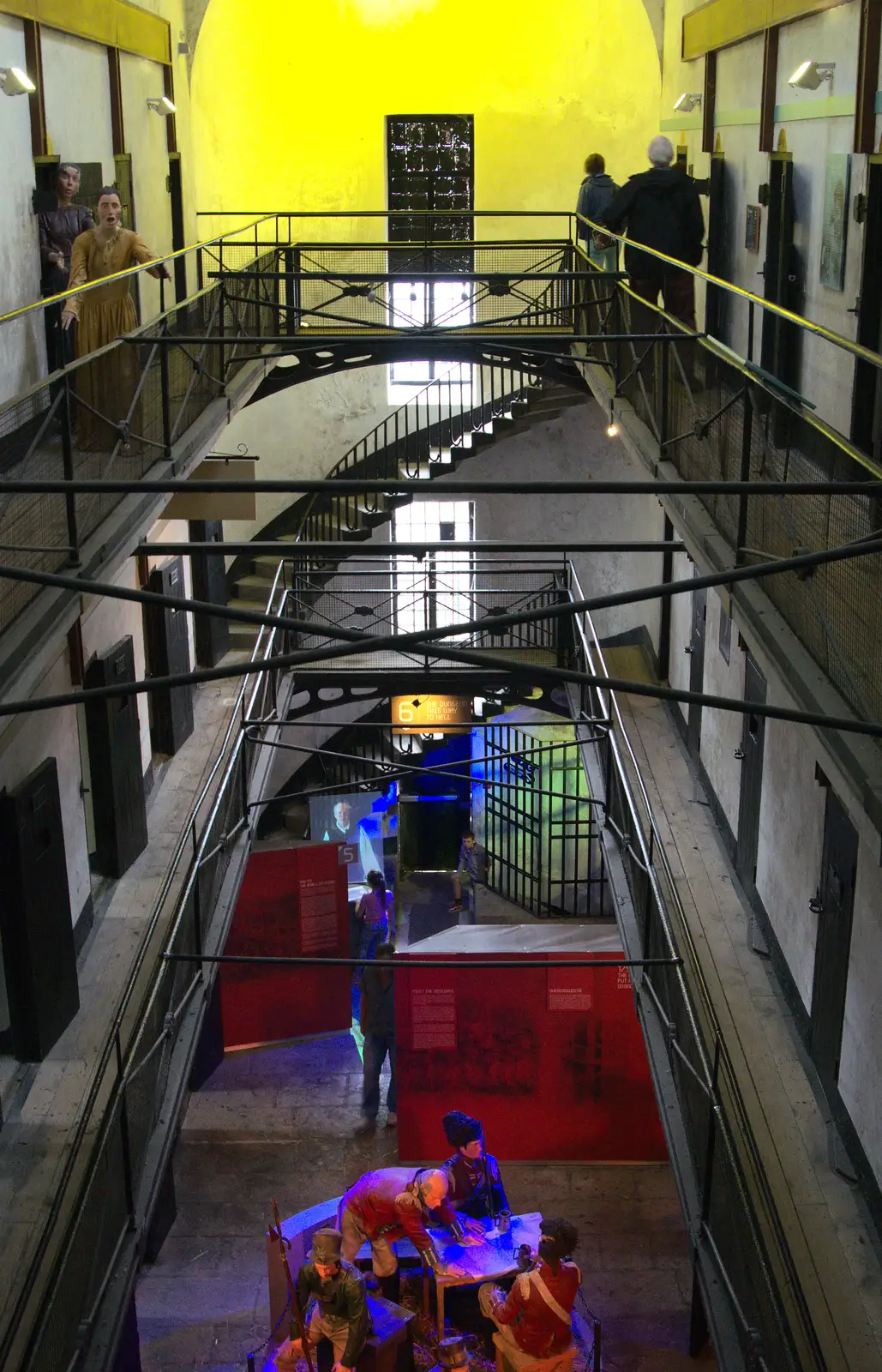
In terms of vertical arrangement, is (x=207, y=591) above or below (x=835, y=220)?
below

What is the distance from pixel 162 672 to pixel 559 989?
14.1 feet

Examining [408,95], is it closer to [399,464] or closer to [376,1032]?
[399,464]

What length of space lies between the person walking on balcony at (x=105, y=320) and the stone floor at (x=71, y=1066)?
10.2ft

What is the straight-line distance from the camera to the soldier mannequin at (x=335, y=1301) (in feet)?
21.5

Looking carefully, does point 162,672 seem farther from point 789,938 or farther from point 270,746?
point 789,938

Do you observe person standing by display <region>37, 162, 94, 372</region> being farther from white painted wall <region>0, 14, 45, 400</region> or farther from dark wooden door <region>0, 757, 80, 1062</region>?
dark wooden door <region>0, 757, 80, 1062</region>

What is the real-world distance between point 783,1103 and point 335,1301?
92.9 inches

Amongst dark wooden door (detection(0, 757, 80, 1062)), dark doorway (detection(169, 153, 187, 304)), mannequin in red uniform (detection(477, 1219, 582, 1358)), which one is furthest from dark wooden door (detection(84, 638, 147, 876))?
dark doorway (detection(169, 153, 187, 304))

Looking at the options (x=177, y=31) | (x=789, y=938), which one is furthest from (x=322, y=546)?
(x=177, y=31)

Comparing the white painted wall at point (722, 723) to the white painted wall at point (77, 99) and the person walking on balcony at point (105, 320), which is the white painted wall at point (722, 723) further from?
the white painted wall at point (77, 99)

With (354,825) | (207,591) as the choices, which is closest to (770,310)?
(207,591)

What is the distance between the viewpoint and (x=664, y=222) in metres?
8.86

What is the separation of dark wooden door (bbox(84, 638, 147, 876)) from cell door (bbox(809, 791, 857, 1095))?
14.8 ft

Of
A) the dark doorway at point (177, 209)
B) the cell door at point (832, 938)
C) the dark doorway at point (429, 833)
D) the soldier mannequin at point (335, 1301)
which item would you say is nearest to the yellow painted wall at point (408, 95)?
the dark doorway at point (177, 209)
